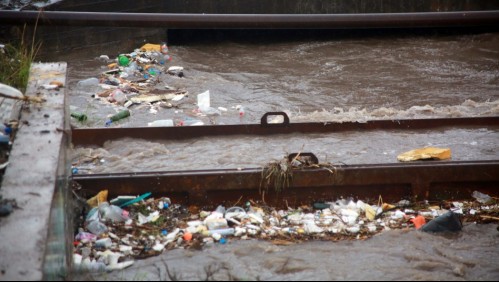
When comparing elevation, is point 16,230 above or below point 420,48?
above

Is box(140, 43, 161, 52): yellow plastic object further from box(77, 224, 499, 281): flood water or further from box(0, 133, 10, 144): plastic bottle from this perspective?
box(0, 133, 10, 144): plastic bottle

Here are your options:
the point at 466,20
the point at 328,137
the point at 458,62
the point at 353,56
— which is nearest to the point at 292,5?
the point at 353,56

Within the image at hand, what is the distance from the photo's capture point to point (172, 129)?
5.93 m

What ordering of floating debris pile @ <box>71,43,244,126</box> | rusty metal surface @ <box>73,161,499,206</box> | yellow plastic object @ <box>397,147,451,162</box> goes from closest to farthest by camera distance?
1. rusty metal surface @ <box>73,161,499,206</box>
2. yellow plastic object @ <box>397,147,451,162</box>
3. floating debris pile @ <box>71,43,244,126</box>

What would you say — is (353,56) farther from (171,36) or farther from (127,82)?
(127,82)

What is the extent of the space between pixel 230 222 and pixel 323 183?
0.75m

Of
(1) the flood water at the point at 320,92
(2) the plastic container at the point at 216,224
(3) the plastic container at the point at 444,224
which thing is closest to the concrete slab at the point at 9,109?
(1) the flood water at the point at 320,92

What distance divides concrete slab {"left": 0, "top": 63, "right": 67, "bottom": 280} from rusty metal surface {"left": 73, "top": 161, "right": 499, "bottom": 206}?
2.57ft

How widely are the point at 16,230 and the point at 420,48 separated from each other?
9.53m

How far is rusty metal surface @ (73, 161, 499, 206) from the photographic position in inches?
184

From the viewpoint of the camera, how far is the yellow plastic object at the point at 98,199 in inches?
179

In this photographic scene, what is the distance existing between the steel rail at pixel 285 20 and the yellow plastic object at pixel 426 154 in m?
1.20

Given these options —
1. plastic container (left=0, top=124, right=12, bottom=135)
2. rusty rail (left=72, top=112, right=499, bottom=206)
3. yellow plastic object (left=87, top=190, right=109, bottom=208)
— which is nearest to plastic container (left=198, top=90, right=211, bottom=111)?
rusty rail (left=72, top=112, right=499, bottom=206)

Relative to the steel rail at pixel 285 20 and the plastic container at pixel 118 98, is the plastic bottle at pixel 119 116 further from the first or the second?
the steel rail at pixel 285 20
